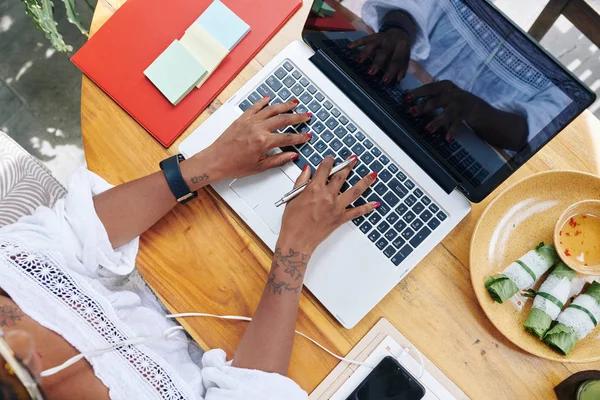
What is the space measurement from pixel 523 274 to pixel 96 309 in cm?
66

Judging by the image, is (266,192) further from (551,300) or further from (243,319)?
(551,300)

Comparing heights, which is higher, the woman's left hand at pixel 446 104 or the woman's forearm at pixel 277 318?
the woman's left hand at pixel 446 104

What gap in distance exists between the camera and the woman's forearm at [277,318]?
2.68 ft

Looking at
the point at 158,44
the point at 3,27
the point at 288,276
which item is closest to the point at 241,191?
the point at 288,276

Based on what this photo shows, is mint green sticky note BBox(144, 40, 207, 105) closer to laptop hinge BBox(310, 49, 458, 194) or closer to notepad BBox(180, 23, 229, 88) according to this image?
notepad BBox(180, 23, 229, 88)

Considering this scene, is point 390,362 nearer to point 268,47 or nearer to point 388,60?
point 388,60

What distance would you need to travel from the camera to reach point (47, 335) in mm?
800

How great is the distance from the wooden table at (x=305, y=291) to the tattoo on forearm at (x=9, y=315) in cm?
20

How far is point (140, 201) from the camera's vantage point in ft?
2.92

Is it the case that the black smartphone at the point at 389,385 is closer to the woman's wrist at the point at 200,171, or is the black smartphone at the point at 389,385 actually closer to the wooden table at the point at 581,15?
the woman's wrist at the point at 200,171

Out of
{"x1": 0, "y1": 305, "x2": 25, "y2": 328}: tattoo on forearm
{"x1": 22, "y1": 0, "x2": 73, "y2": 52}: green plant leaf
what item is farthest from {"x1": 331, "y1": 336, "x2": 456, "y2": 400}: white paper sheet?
{"x1": 22, "y1": 0, "x2": 73, "y2": 52}: green plant leaf

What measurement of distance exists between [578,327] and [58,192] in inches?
38.7

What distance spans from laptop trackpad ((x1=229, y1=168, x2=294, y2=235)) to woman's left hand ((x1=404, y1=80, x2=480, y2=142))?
0.24 meters

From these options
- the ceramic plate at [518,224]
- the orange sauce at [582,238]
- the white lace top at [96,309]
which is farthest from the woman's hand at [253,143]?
the orange sauce at [582,238]
